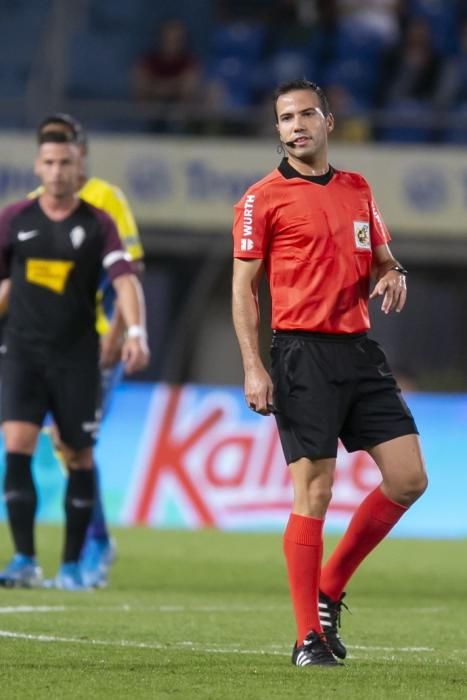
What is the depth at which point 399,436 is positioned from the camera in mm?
6531

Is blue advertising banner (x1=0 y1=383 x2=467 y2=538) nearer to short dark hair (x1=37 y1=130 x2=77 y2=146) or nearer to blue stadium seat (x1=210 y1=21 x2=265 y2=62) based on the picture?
short dark hair (x1=37 y1=130 x2=77 y2=146)

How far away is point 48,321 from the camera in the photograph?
382 inches

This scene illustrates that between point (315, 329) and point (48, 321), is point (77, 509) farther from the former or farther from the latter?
point (315, 329)

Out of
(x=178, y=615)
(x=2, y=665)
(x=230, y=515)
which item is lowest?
(x=230, y=515)

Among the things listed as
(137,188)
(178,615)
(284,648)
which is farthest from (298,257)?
(137,188)

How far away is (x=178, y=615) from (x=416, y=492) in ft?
6.69

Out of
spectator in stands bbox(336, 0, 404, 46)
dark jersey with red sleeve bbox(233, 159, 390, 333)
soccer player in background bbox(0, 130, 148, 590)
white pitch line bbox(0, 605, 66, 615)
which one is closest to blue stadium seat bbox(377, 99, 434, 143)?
spectator in stands bbox(336, 0, 404, 46)

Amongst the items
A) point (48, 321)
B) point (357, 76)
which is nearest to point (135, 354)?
point (48, 321)

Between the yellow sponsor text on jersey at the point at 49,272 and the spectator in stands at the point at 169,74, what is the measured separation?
30.1ft

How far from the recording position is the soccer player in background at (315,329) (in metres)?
6.41

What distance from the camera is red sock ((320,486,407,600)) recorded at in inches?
265

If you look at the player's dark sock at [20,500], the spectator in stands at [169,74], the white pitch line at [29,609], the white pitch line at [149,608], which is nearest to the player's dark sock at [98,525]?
the player's dark sock at [20,500]

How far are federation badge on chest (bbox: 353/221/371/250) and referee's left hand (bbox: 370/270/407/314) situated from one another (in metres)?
0.14

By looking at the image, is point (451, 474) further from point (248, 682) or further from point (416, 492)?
point (248, 682)
